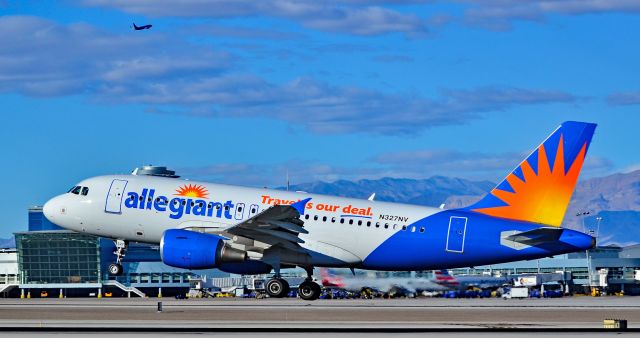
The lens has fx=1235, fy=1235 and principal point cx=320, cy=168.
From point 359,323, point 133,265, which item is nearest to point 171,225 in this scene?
point 359,323

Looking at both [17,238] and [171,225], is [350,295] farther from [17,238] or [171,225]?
[17,238]

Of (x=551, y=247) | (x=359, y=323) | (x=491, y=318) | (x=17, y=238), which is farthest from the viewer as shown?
(x=17, y=238)

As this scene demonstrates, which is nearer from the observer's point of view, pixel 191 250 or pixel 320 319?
pixel 320 319

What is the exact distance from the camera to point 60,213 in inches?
2800

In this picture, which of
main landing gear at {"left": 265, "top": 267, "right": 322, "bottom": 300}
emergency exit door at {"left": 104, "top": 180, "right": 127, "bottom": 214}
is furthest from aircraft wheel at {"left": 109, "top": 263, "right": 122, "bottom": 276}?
main landing gear at {"left": 265, "top": 267, "right": 322, "bottom": 300}

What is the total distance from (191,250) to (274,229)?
15.0 feet

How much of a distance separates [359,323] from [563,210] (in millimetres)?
18744

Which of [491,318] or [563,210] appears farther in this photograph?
[563,210]

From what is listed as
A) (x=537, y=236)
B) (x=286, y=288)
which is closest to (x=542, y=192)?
(x=537, y=236)

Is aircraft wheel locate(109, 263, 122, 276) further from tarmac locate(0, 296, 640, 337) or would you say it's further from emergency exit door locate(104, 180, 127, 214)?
emergency exit door locate(104, 180, 127, 214)

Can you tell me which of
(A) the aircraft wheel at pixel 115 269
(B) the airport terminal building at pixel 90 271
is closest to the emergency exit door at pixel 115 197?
(A) the aircraft wheel at pixel 115 269

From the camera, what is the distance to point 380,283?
3474 inches

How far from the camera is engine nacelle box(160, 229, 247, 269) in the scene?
65.2 m

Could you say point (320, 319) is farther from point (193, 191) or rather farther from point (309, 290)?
point (193, 191)
